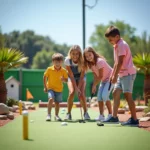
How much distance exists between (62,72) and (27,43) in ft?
222

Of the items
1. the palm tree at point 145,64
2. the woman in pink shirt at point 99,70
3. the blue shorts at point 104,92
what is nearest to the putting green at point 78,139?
the blue shorts at point 104,92

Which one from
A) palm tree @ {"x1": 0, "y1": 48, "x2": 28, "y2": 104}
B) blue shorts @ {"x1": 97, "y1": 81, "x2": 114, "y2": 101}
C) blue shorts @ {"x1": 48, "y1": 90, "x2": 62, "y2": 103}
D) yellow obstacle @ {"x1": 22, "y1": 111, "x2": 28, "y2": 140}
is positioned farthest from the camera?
palm tree @ {"x1": 0, "y1": 48, "x2": 28, "y2": 104}

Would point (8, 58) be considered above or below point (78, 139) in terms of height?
above

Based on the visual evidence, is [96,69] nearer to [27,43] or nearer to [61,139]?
[61,139]

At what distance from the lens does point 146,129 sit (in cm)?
608

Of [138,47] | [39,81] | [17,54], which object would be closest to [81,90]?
[17,54]

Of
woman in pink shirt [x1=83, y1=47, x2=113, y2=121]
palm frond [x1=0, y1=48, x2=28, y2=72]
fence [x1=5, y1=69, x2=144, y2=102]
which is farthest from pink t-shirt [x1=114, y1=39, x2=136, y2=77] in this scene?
fence [x1=5, y1=69, x2=144, y2=102]

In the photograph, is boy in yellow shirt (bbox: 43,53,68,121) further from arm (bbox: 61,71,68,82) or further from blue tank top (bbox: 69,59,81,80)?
blue tank top (bbox: 69,59,81,80)

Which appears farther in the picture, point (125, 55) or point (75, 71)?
point (75, 71)

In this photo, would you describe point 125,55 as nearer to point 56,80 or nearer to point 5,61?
point 56,80

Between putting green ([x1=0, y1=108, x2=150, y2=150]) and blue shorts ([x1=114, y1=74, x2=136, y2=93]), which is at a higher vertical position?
blue shorts ([x1=114, y1=74, x2=136, y2=93])

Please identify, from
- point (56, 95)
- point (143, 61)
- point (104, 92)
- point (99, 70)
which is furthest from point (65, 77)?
point (143, 61)

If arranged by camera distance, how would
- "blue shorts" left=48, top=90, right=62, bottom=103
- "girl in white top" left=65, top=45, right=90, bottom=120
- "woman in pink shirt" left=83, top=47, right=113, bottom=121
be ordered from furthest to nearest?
"blue shorts" left=48, top=90, right=62, bottom=103 < "girl in white top" left=65, top=45, right=90, bottom=120 < "woman in pink shirt" left=83, top=47, right=113, bottom=121

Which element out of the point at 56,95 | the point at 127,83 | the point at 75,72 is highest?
the point at 75,72
